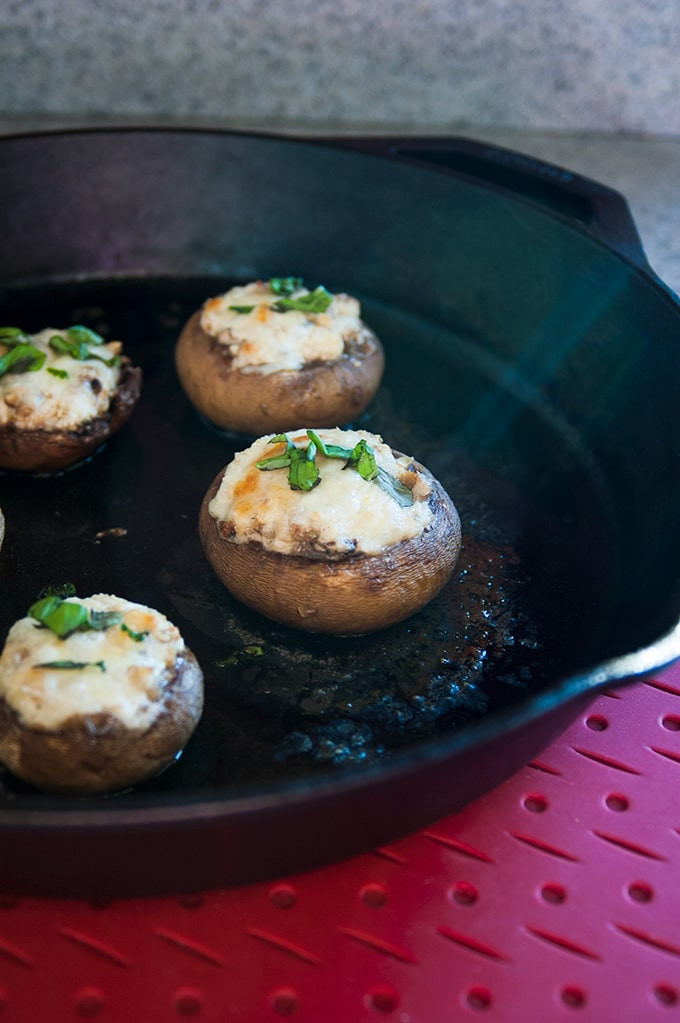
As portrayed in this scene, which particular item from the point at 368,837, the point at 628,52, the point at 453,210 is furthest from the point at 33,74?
the point at 368,837

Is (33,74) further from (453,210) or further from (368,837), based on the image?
(368,837)

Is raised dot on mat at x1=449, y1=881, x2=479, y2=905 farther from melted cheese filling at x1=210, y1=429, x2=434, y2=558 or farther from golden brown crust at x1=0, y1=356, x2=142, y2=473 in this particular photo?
golden brown crust at x1=0, y1=356, x2=142, y2=473

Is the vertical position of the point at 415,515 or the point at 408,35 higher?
the point at 408,35

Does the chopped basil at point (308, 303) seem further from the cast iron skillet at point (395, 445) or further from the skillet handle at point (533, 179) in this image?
the skillet handle at point (533, 179)

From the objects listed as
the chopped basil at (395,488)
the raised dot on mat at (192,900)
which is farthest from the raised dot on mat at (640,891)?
the chopped basil at (395,488)

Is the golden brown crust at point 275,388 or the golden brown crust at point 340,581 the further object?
the golden brown crust at point 275,388

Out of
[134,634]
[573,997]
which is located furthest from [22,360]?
[573,997]

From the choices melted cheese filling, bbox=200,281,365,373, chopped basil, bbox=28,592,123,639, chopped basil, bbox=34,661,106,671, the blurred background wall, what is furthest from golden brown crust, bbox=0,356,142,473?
the blurred background wall
